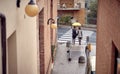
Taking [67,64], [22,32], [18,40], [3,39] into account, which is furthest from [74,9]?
[3,39]

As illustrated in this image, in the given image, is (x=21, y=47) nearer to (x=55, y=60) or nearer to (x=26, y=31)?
(x=26, y=31)

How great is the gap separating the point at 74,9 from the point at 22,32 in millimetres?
26260

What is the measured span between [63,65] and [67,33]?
1311 cm

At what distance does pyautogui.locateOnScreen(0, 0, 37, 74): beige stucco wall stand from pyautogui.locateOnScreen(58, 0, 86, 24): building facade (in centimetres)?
2468

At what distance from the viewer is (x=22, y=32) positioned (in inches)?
263

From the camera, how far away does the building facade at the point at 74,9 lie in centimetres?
3262

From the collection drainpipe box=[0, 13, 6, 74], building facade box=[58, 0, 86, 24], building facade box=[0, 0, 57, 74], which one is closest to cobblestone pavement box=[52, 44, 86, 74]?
building facade box=[0, 0, 57, 74]

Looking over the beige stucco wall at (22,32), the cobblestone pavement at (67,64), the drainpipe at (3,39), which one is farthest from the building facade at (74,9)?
the drainpipe at (3,39)

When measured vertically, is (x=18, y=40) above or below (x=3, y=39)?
below

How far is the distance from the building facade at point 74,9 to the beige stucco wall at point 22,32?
24.7 meters

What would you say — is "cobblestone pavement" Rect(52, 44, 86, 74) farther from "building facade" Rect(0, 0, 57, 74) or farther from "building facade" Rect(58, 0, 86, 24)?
"building facade" Rect(58, 0, 86, 24)

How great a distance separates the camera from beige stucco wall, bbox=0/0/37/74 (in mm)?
5277

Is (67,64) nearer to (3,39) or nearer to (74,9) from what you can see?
(3,39)

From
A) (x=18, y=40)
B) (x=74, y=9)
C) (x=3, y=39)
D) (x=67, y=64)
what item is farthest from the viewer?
(x=74, y=9)
